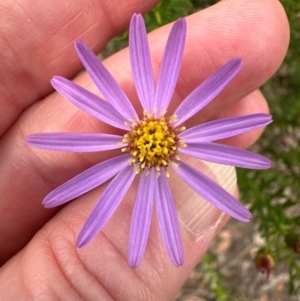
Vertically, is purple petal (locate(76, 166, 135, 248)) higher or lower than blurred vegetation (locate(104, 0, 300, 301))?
higher

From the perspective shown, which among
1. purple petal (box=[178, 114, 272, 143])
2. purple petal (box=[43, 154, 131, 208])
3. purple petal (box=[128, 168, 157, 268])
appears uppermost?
purple petal (box=[43, 154, 131, 208])

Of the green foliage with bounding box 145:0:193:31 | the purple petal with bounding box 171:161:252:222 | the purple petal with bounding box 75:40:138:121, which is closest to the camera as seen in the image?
the purple petal with bounding box 75:40:138:121

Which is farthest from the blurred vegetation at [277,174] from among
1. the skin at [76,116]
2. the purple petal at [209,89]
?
the purple petal at [209,89]

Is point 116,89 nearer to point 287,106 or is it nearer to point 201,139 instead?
point 201,139

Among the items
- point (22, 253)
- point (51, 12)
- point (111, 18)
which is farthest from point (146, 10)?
point (22, 253)

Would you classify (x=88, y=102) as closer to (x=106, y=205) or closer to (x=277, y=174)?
(x=106, y=205)

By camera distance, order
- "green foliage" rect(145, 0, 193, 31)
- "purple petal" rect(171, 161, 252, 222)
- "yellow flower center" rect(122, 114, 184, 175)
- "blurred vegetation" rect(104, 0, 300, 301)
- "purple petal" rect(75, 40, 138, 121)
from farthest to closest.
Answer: "blurred vegetation" rect(104, 0, 300, 301) < "green foliage" rect(145, 0, 193, 31) < "yellow flower center" rect(122, 114, 184, 175) < "purple petal" rect(171, 161, 252, 222) < "purple petal" rect(75, 40, 138, 121)

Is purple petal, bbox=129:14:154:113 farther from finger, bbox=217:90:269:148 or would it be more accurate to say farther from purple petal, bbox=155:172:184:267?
finger, bbox=217:90:269:148

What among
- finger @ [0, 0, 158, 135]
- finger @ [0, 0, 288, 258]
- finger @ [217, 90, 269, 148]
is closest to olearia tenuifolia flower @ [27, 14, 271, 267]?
finger @ [0, 0, 288, 258]
